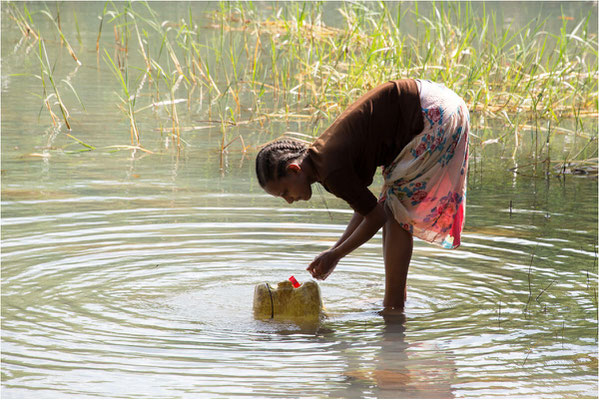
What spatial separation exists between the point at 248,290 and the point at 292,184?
98cm

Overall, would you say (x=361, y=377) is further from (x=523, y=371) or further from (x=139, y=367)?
(x=139, y=367)

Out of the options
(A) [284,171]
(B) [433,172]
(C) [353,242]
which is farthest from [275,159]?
(B) [433,172]

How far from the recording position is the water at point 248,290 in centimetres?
329

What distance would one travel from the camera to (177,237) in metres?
5.51

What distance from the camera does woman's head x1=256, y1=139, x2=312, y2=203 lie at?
3.78m

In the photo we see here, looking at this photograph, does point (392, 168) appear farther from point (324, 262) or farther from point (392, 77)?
point (392, 77)

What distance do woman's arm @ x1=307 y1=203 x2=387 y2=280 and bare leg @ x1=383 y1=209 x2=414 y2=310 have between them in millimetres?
151

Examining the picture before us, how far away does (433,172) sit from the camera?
4105mm

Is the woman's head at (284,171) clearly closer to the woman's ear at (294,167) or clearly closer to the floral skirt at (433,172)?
the woman's ear at (294,167)

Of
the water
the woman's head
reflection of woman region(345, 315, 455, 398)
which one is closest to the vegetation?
the water

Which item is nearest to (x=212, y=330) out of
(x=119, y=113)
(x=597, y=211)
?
(x=597, y=211)

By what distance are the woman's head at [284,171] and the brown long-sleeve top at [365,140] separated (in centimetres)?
7

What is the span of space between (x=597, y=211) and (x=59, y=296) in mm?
3736

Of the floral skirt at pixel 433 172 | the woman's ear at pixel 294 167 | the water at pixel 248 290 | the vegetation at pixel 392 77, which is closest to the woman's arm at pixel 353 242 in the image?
the floral skirt at pixel 433 172
